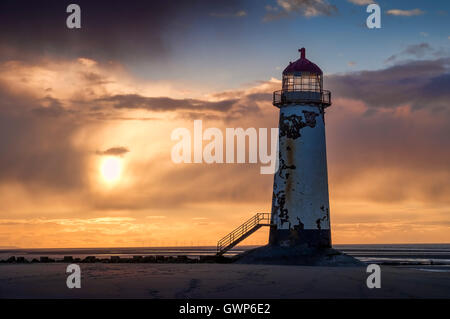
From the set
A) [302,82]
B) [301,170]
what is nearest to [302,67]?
[302,82]

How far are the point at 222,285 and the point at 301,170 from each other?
589 inches

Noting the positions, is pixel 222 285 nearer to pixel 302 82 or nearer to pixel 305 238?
pixel 305 238

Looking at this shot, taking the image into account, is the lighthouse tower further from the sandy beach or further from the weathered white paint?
the sandy beach

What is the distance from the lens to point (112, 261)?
1790 inches

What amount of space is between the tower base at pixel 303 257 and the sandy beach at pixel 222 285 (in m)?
5.90

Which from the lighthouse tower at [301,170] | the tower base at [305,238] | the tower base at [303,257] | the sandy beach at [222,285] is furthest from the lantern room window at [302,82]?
the sandy beach at [222,285]

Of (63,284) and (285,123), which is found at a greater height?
(285,123)

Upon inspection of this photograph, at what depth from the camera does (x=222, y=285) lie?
25.3 m

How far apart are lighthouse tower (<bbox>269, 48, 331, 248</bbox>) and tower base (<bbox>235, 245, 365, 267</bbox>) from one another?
1.12 feet

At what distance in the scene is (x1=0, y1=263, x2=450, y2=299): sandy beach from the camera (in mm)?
22703
